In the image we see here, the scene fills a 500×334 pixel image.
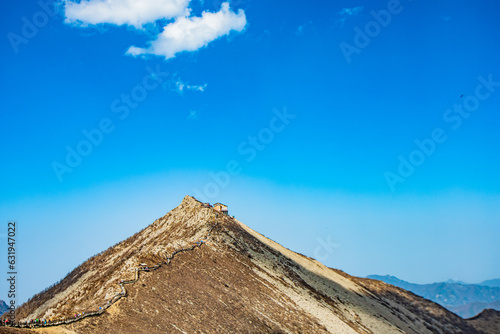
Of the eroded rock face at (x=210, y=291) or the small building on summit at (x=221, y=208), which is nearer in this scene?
the eroded rock face at (x=210, y=291)

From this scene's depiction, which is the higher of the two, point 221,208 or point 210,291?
point 221,208

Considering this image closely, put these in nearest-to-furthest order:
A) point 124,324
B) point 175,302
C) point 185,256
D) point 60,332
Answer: point 60,332, point 124,324, point 175,302, point 185,256

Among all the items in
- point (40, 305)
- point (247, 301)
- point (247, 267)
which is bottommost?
point (40, 305)

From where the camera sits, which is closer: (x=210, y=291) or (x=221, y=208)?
(x=210, y=291)

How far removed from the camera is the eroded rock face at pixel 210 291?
108 ft

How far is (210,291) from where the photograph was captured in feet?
129

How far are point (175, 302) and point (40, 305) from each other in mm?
28553

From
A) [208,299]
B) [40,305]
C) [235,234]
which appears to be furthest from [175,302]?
[40,305]

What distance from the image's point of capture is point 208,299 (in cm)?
3769

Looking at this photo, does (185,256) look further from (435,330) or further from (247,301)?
(435,330)

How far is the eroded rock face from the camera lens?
108 ft

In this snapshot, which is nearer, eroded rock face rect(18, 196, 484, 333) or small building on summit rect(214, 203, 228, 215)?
eroded rock face rect(18, 196, 484, 333)

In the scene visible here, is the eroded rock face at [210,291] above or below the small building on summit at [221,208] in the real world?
below

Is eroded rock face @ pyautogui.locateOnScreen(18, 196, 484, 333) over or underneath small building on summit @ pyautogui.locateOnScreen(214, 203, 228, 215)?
underneath
